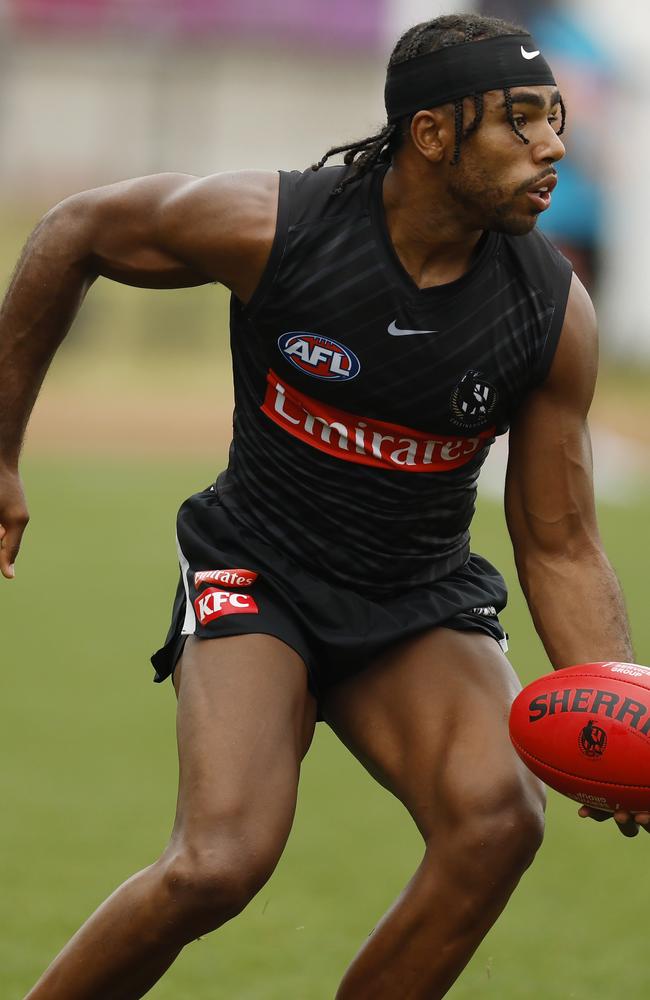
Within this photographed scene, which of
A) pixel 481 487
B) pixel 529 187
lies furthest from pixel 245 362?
pixel 481 487

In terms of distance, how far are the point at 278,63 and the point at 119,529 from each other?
80.0 feet

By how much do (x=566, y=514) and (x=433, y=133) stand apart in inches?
39.6

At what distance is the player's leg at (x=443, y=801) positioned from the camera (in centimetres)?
378

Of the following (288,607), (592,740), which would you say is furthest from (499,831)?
(288,607)

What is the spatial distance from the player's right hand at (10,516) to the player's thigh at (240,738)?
22.5 inches

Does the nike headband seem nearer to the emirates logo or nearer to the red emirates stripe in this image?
the red emirates stripe

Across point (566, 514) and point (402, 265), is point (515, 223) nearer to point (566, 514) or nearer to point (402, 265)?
point (402, 265)

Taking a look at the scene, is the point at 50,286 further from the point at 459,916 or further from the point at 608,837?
the point at 608,837

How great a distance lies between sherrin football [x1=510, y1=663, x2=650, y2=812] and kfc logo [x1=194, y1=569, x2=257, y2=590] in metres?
0.73

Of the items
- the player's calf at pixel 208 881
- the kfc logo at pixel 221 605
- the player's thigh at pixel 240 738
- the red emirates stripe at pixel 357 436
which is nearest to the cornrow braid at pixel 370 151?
the red emirates stripe at pixel 357 436

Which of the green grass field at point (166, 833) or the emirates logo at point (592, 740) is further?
the green grass field at point (166, 833)

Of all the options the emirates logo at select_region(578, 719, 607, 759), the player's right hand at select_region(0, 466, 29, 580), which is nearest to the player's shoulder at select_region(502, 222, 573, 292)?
the emirates logo at select_region(578, 719, 607, 759)

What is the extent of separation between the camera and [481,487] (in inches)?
591

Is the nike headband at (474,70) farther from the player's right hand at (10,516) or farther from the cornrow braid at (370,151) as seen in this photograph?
the player's right hand at (10,516)
